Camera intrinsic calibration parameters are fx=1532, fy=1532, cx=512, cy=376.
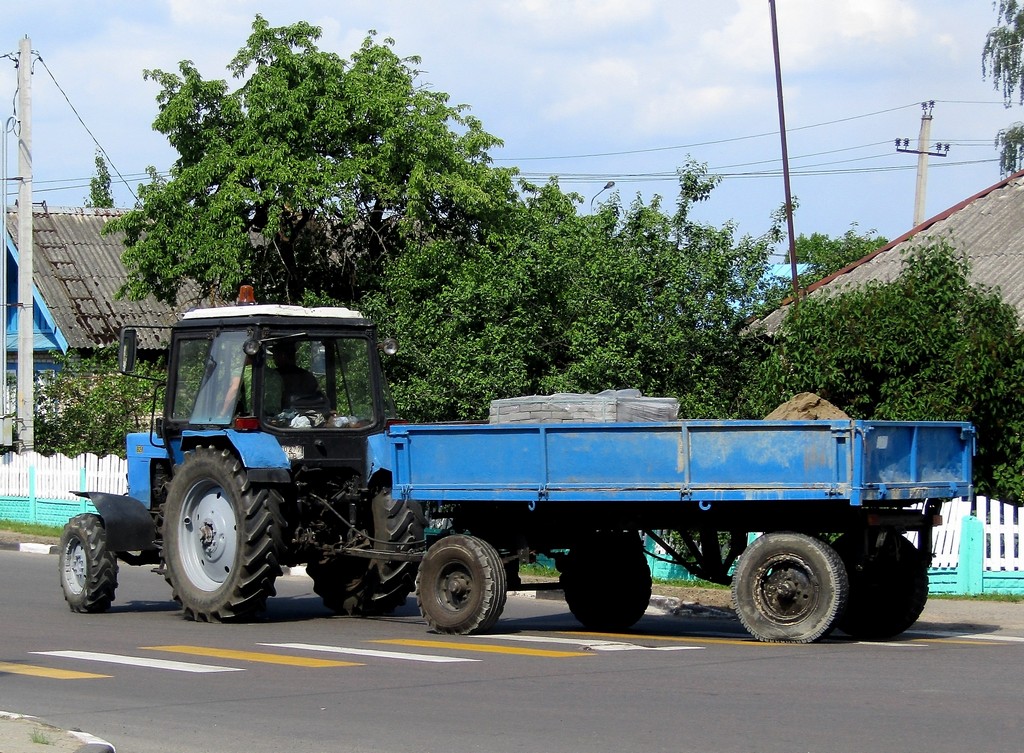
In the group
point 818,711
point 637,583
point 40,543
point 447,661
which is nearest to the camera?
point 818,711

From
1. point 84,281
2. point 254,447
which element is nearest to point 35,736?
point 254,447

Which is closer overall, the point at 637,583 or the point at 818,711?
the point at 818,711

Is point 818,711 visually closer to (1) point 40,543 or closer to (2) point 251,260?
(1) point 40,543

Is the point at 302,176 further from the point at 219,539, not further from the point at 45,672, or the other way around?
the point at 45,672

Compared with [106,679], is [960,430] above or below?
above

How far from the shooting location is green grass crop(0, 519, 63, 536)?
87.9ft

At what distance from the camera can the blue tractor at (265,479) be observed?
13.6 m

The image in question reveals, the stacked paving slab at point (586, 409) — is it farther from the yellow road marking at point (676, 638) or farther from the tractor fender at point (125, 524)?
the tractor fender at point (125, 524)

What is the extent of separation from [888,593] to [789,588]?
4.71 feet

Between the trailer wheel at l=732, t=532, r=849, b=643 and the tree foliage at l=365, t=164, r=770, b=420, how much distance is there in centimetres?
946

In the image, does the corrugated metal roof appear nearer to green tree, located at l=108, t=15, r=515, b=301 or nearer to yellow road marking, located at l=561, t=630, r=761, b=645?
green tree, located at l=108, t=15, r=515, b=301

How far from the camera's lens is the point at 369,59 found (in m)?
29.0

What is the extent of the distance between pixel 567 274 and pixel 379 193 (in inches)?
268

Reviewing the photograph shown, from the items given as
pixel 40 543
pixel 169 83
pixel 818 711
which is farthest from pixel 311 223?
pixel 818 711
